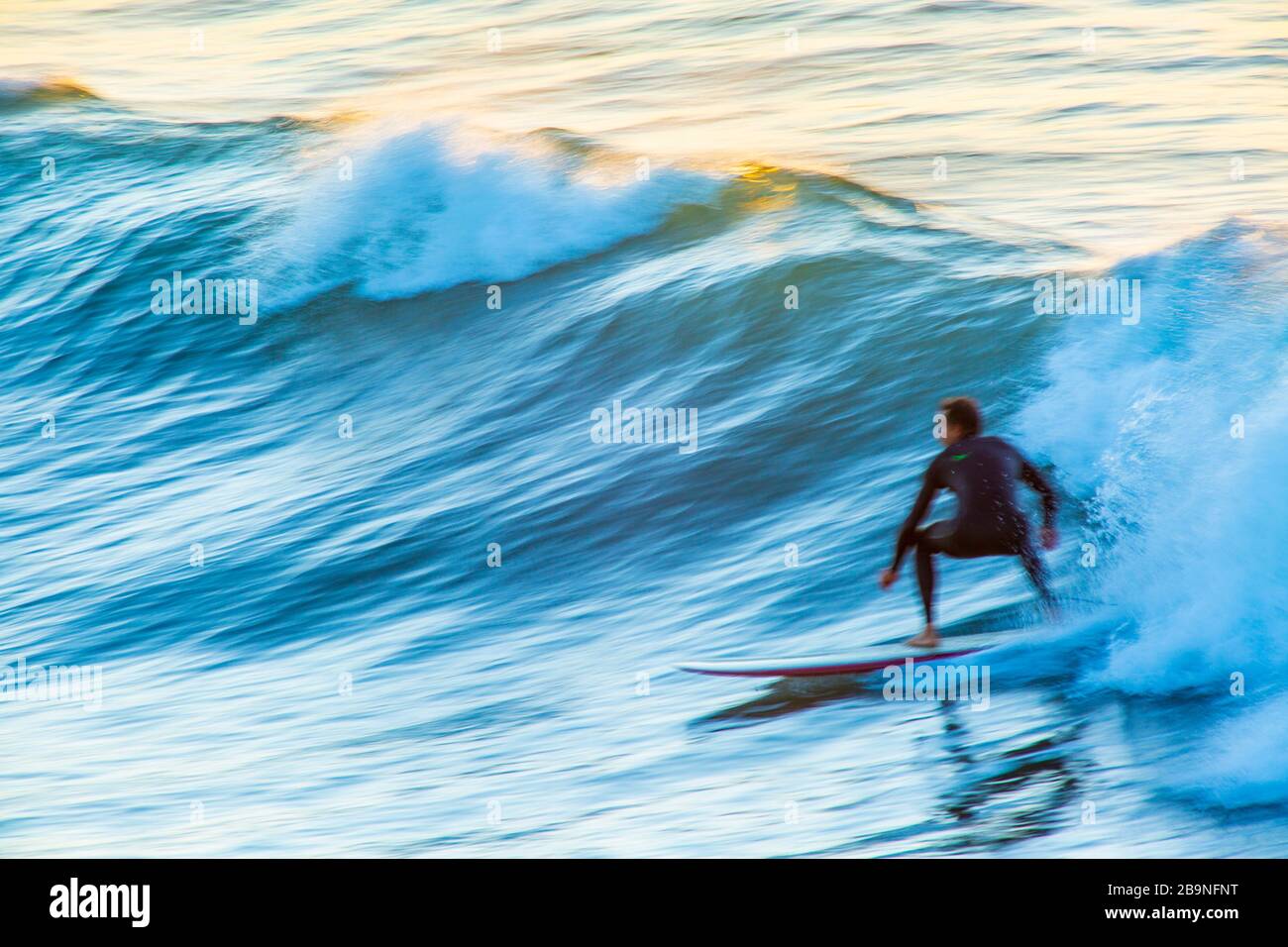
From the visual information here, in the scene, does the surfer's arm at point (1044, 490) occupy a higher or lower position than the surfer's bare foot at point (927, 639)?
higher

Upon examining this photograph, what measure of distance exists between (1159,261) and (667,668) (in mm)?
4486

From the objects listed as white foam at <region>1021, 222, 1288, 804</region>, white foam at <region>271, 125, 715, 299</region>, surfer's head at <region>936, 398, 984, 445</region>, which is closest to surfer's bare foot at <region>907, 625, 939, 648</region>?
white foam at <region>1021, 222, 1288, 804</region>

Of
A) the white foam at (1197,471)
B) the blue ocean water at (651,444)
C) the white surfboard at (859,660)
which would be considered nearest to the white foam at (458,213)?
the blue ocean water at (651,444)

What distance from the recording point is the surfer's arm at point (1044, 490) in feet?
20.1

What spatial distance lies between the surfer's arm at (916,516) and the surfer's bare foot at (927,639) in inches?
11.9

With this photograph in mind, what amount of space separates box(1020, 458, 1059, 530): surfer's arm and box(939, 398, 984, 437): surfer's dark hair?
0.26 metres

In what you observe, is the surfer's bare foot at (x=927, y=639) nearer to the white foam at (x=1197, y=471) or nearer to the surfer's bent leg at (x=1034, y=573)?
the surfer's bent leg at (x=1034, y=573)

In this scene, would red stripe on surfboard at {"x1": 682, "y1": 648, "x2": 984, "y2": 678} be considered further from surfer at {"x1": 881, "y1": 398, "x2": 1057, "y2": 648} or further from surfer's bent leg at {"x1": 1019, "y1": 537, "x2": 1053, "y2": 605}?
surfer's bent leg at {"x1": 1019, "y1": 537, "x2": 1053, "y2": 605}

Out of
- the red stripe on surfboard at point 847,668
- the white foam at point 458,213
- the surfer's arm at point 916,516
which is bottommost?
the red stripe on surfboard at point 847,668

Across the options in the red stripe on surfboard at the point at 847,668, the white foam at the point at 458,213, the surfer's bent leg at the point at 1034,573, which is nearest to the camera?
the red stripe on surfboard at the point at 847,668
